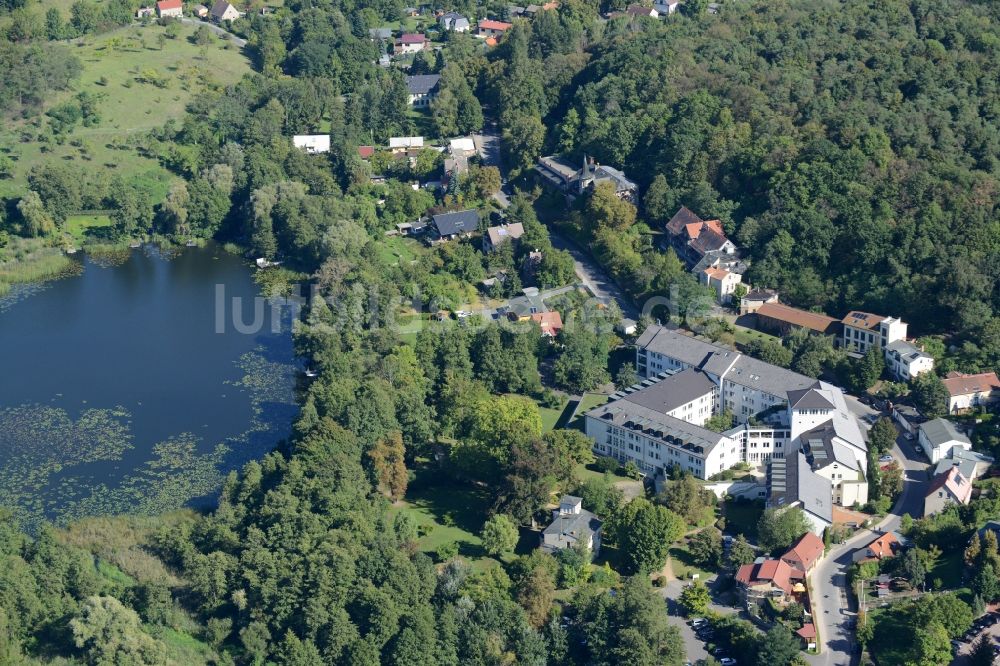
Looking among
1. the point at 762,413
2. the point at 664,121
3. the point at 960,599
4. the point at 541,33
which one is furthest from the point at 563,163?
the point at 960,599

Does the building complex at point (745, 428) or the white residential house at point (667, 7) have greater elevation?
the white residential house at point (667, 7)

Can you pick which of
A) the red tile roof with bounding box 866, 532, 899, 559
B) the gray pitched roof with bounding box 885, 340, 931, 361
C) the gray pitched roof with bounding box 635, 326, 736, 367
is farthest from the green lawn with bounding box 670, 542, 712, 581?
the gray pitched roof with bounding box 885, 340, 931, 361

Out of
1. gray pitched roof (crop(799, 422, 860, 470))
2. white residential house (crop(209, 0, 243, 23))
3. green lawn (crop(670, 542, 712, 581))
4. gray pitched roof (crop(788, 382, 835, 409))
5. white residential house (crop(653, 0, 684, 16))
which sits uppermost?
white residential house (crop(653, 0, 684, 16))

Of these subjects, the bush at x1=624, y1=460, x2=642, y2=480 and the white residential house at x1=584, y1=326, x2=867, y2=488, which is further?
the bush at x1=624, y1=460, x2=642, y2=480

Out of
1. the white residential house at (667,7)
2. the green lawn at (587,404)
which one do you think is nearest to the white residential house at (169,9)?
the white residential house at (667,7)

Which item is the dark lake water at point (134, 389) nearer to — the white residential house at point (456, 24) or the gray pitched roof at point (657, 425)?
the gray pitched roof at point (657, 425)

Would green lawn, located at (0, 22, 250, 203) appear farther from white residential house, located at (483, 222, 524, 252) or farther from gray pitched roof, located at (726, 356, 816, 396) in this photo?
gray pitched roof, located at (726, 356, 816, 396)

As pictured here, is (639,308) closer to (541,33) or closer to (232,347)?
(232,347)
